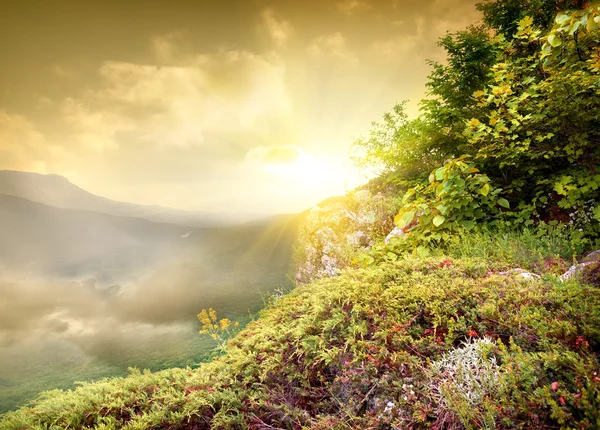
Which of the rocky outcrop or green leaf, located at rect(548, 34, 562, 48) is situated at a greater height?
green leaf, located at rect(548, 34, 562, 48)

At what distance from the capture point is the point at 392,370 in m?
1.80

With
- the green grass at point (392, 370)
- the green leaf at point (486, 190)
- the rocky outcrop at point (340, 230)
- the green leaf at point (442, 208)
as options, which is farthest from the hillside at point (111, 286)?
the green leaf at point (486, 190)

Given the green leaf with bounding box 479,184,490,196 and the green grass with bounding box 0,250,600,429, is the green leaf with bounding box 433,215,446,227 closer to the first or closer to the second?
the green leaf with bounding box 479,184,490,196

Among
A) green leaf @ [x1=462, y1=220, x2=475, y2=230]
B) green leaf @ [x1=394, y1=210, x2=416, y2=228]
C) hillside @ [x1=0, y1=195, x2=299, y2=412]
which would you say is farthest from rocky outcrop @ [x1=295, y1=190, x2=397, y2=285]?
hillside @ [x1=0, y1=195, x2=299, y2=412]

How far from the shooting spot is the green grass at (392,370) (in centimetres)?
132

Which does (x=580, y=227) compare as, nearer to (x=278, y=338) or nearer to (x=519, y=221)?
(x=519, y=221)

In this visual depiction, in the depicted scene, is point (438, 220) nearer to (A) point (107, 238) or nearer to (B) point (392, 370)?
(B) point (392, 370)

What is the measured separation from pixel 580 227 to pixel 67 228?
140ft

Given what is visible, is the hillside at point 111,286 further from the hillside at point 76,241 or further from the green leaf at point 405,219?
the green leaf at point 405,219

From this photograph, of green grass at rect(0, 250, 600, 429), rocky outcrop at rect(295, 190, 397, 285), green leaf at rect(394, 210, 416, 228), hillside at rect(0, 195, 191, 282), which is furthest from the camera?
hillside at rect(0, 195, 191, 282)

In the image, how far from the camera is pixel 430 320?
2082mm

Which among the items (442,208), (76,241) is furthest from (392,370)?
(76,241)

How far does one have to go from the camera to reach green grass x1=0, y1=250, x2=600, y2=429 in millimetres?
1324

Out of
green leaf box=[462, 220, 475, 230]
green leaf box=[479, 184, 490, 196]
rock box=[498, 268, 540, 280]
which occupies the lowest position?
rock box=[498, 268, 540, 280]
